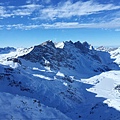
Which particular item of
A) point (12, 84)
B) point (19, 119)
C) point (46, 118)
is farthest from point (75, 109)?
point (19, 119)

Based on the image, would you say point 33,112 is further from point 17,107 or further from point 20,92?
point 20,92

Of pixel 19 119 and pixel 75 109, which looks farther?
pixel 75 109

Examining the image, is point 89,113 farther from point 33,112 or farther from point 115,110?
point 33,112

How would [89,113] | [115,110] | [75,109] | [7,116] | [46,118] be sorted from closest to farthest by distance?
[7,116]
[46,118]
[115,110]
[89,113]
[75,109]

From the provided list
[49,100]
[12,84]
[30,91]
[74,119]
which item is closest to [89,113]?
[74,119]

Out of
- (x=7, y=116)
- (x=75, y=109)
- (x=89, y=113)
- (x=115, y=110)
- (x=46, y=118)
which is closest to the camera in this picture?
(x=7, y=116)

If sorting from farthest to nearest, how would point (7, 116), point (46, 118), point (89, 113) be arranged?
1. point (89, 113)
2. point (46, 118)
3. point (7, 116)

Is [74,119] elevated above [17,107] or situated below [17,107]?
below

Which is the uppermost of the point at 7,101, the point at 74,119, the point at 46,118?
the point at 7,101

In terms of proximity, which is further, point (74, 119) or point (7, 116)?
point (74, 119)
